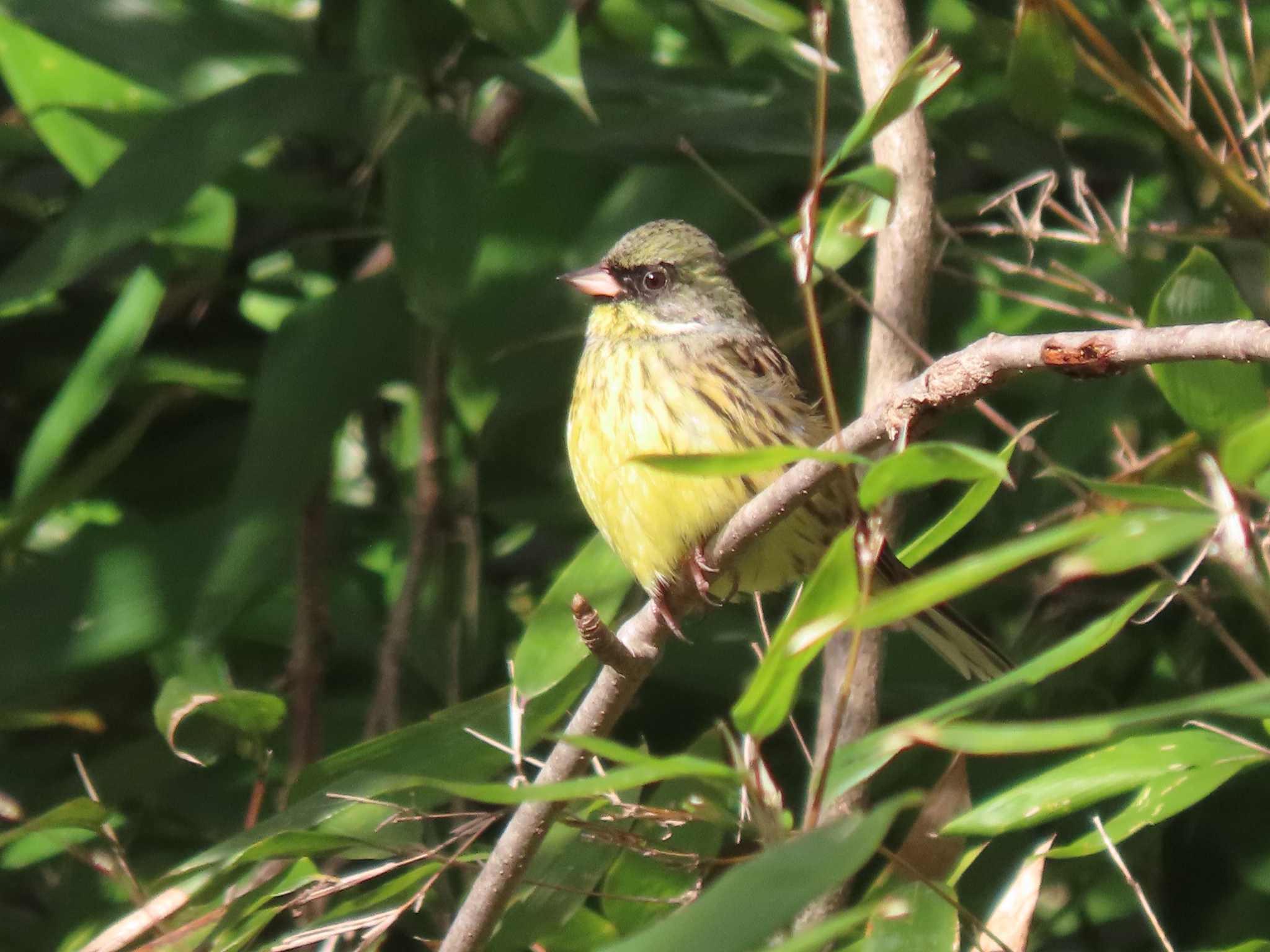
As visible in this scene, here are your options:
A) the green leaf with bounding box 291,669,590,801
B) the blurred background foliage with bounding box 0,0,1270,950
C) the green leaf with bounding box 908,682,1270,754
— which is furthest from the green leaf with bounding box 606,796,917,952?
the blurred background foliage with bounding box 0,0,1270,950

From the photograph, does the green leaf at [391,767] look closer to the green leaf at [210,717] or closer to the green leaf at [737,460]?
the green leaf at [210,717]

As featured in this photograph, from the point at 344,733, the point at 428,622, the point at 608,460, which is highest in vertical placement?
the point at 608,460

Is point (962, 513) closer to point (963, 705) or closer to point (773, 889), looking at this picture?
point (963, 705)

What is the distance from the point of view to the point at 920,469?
107 cm

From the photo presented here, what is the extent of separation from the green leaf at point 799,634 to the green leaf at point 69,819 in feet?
2.69

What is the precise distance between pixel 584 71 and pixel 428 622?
882 millimetres

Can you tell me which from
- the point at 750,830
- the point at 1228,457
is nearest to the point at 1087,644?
the point at 1228,457

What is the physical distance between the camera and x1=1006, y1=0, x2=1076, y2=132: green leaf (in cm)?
205

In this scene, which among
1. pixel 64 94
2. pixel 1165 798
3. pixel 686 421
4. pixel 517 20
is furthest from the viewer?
pixel 64 94

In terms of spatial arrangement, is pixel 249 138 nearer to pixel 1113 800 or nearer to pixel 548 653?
pixel 548 653

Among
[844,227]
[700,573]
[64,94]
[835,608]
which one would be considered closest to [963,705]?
[835,608]

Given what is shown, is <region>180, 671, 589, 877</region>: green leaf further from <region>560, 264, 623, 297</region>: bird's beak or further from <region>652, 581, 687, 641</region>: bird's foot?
<region>560, 264, 623, 297</region>: bird's beak

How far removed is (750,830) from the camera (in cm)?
163

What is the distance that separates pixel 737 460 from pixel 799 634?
0.13m
